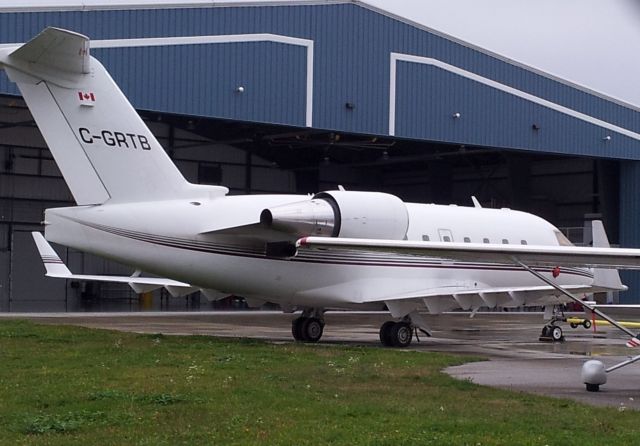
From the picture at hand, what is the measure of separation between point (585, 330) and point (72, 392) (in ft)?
75.5

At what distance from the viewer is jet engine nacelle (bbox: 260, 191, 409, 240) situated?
20344 millimetres

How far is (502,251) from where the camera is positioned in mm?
13859

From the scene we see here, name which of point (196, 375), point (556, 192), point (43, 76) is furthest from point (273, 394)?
point (556, 192)

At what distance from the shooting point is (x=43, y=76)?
19.3 meters

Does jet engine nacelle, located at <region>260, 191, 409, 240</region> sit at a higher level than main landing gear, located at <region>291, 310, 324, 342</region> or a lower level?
higher

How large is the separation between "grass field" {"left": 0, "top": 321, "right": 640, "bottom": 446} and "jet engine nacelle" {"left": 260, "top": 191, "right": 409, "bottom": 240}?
11.9 ft

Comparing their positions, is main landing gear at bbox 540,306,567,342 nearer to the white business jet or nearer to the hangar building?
the white business jet

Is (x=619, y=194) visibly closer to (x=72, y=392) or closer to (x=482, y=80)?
(x=482, y=80)

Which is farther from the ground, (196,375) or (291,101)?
(291,101)

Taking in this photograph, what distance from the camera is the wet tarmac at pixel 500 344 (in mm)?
14536

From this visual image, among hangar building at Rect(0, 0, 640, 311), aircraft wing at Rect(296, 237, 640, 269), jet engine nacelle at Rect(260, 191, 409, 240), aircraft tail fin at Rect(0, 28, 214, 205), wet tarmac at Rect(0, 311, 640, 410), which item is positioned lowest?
wet tarmac at Rect(0, 311, 640, 410)

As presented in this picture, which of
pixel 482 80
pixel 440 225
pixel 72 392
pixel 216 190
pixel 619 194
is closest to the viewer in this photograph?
pixel 72 392

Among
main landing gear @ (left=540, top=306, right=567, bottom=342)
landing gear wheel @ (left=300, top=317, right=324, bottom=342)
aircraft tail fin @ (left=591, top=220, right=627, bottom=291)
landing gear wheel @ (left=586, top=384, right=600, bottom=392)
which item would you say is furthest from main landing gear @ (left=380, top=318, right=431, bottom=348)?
landing gear wheel @ (left=586, top=384, right=600, bottom=392)

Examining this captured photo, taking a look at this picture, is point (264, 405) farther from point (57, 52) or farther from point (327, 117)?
point (327, 117)
